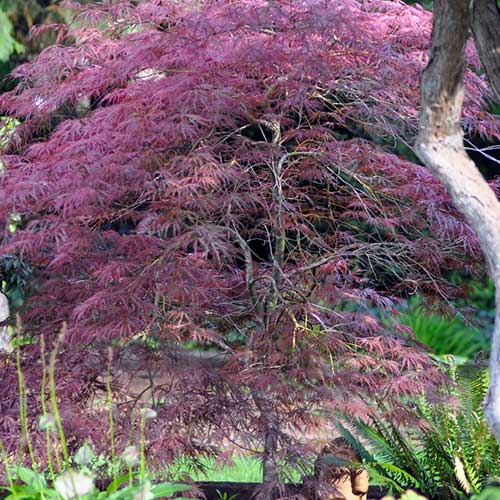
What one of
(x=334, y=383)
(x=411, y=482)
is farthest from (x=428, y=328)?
(x=334, y=383)

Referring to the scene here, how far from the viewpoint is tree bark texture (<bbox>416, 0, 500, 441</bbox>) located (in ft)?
10.1

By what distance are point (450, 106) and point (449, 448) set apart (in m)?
1.86

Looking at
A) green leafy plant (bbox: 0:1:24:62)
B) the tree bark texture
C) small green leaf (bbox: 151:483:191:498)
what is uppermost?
the tree bark texture

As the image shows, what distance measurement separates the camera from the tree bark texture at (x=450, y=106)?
121 inches

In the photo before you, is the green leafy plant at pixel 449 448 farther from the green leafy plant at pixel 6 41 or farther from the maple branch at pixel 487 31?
the green leafy plant at pixel 6 41

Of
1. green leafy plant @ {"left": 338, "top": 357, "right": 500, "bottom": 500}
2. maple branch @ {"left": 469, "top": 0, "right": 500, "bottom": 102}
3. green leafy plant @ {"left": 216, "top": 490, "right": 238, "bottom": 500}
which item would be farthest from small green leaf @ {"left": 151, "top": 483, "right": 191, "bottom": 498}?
maple branch @ {"left": 469, "top": 0, "right": 500, "bottom": 102}

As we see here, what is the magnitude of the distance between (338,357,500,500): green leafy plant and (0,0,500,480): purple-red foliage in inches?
18.1

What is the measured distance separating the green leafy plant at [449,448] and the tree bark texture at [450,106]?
1334mm

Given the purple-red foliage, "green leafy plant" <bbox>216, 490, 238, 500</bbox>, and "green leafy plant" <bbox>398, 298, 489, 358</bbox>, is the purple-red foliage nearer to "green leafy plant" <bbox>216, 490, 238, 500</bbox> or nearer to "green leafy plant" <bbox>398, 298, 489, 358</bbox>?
"green leafy plant" <bbox>216, 490, 238, 500</bbox>

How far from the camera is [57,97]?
13.6ft

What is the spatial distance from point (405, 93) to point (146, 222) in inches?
55.1

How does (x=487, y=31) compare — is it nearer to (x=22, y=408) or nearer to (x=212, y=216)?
(x=212, y=216)

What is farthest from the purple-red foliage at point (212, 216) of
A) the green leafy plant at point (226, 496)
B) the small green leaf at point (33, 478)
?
the green leafy plant at point (226, 496)

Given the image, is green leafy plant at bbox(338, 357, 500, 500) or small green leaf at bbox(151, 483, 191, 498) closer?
small green leaf at bbox(151, 483, 191, 498)
